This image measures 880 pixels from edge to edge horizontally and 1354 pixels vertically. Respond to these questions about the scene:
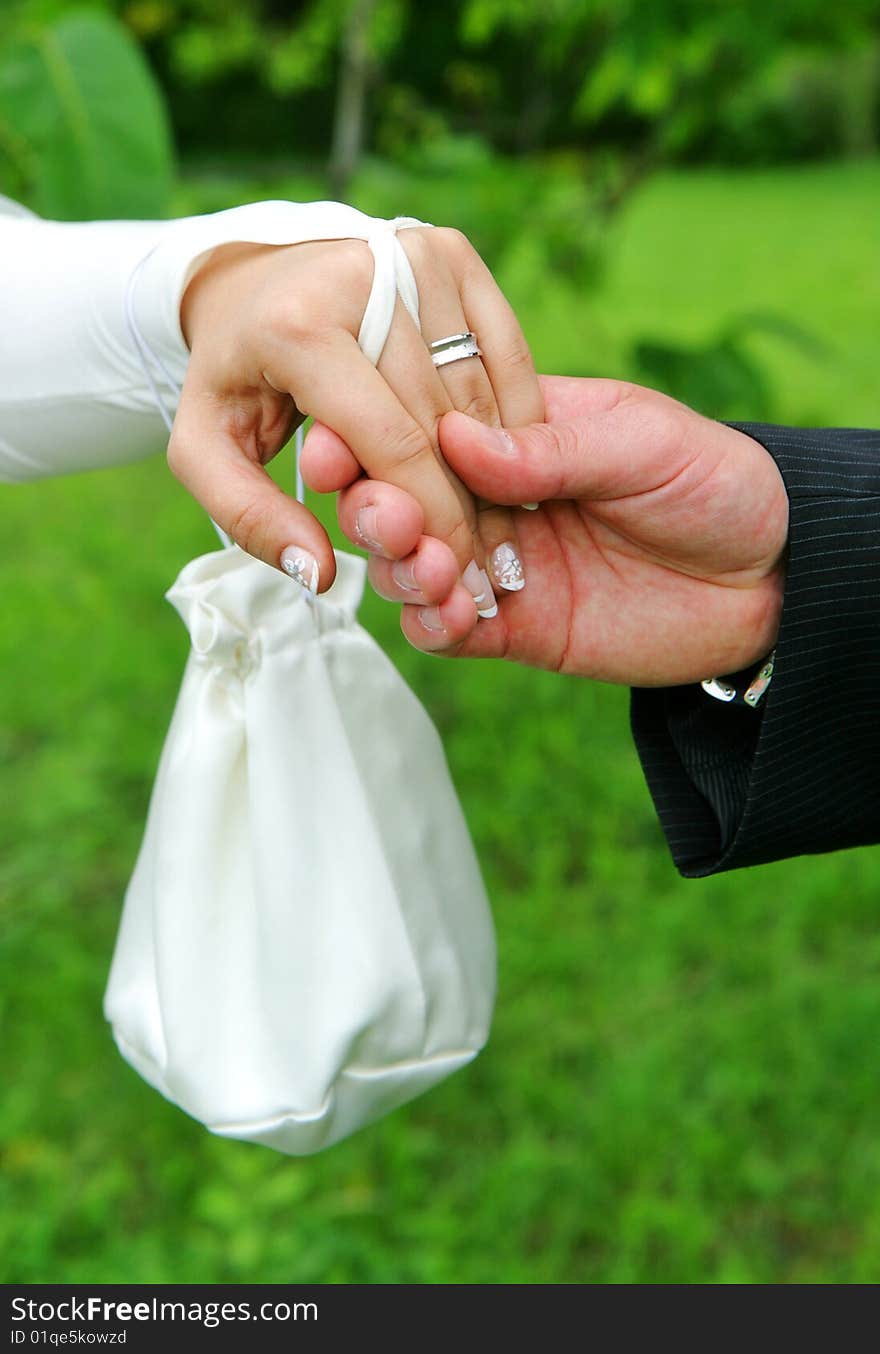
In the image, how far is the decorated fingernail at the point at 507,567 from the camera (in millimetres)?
1169

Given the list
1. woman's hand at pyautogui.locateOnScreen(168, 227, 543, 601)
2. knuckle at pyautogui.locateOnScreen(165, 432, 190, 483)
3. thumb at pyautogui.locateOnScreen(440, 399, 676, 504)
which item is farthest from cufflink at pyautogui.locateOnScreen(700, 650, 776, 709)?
knuckle at pyautogui.locateOnScreen(165, 432, 190, 483)

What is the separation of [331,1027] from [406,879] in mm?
166

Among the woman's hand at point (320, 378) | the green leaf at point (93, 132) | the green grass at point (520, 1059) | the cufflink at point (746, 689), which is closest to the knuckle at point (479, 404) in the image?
the woman's hand at point (320, 378)

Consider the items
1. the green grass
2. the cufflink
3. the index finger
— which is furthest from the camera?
the green grass

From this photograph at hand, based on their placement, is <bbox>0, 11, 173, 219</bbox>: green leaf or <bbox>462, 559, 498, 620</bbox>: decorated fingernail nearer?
<bbox>462, 559, 498, 620</bbox>: decorated fingernail

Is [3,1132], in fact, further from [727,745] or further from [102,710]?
[727,745]

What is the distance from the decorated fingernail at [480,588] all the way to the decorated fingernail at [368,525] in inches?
5.1

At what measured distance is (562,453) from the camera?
110cm

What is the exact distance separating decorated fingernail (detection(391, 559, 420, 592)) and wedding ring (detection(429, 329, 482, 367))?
6.5 inches

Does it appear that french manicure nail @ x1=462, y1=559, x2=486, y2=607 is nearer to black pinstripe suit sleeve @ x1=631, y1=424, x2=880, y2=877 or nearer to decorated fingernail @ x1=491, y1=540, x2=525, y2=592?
decorated fingernail @ x1=491, y1=540, x2=525, y2=592

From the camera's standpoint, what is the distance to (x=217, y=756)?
1215mm

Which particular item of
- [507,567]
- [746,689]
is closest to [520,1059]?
[746,689]

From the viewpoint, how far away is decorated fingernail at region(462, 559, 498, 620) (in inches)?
43.6
